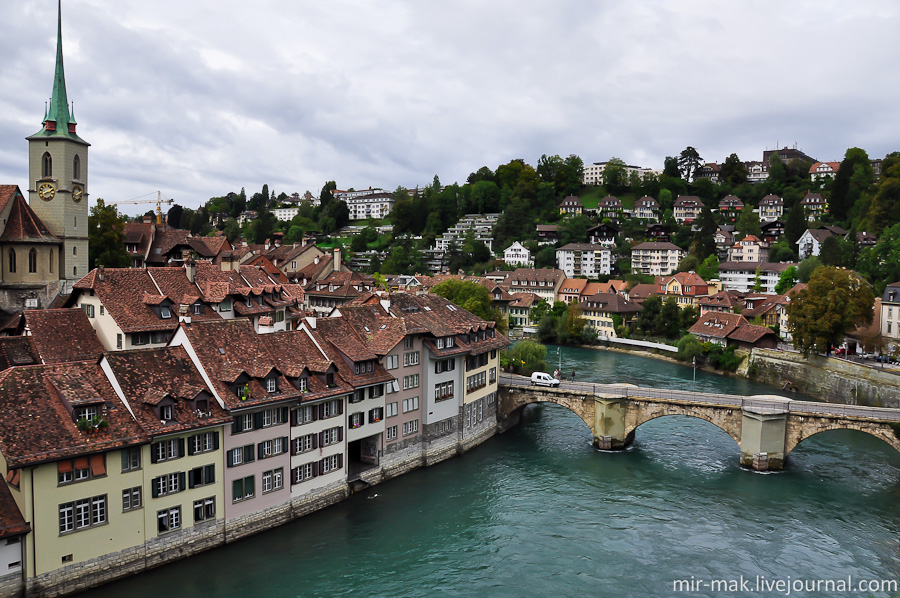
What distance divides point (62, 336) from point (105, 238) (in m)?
27.8

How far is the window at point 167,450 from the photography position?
84.7 feet

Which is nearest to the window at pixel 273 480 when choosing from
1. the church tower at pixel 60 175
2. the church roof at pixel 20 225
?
the church tower at pixel 60 175

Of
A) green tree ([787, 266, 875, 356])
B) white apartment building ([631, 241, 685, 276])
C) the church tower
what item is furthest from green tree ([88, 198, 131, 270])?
white apartment building ([631, 241, 685, 276])

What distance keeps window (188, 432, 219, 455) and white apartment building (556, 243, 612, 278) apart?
350 ft

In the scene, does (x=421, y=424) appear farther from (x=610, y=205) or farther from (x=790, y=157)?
(x=790, y=157)

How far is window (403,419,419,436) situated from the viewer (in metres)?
38.6

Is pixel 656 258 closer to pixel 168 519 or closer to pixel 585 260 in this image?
pixel 585 260

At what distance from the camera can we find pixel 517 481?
38000mm

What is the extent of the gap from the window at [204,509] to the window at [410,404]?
42.7 feet

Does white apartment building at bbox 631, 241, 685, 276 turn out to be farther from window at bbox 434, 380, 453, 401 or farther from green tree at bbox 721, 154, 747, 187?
window at bbox 434, 380, 453, 401

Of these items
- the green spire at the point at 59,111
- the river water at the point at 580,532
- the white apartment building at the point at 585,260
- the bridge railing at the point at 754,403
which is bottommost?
the river water at the point at 580,532

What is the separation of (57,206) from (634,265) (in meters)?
102

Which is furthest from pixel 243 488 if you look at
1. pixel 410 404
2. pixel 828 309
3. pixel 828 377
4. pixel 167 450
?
pixel 828 377

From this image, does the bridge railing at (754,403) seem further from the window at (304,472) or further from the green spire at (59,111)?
the green spire at (59,111)
